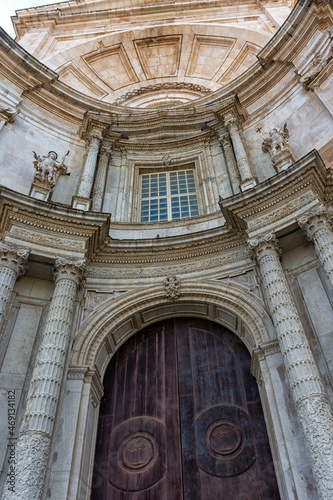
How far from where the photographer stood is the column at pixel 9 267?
8.98 m

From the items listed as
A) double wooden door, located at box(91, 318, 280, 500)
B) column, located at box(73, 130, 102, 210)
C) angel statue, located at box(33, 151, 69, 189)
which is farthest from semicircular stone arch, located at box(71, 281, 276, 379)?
angel statue, located at box(33, 151, 69, 189)

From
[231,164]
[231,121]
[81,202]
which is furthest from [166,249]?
[231,121]

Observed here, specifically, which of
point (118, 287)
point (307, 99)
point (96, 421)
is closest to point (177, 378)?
point (96, 421)

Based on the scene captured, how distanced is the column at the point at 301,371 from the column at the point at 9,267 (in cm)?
574

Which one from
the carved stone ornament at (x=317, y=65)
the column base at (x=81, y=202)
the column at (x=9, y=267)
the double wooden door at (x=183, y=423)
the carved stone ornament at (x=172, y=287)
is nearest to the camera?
the double wooden door at (x=183, y=423)

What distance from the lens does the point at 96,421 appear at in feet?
29.5

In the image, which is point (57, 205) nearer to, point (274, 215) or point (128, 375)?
point (128, 375)

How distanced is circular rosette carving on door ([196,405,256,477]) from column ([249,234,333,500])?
184 centimetres

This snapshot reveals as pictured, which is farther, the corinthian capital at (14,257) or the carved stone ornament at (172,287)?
the carved stone ornament at (172,287)

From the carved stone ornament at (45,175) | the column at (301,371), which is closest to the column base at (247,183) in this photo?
the column at (301,371)

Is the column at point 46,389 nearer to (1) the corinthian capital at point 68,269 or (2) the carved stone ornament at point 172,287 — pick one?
(1) the corinthian capital at point 68,269

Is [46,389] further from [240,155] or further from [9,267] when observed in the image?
[240,155]

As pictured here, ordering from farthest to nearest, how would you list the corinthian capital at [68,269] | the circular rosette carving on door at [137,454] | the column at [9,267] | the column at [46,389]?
the corinthian capital at [68,269] < the column at [9,267] < the circular rosette carving on door at [137,454] < the column at [46,389]

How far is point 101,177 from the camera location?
1382 cm
